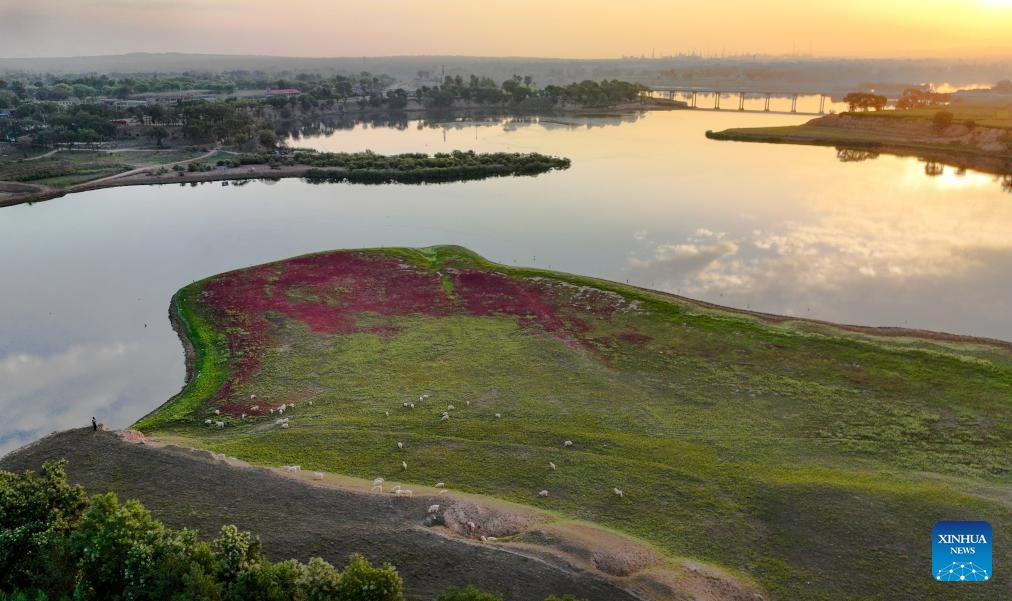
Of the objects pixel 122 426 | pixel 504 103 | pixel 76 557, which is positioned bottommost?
pixel 122 426

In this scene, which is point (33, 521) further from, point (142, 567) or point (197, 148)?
point (197, 148)

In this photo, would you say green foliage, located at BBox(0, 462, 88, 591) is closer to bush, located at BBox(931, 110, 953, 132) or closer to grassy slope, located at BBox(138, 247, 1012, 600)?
grassy slope, located at BBox(138, 247, 1012, 600)

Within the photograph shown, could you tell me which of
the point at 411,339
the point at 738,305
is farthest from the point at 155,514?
the point at 738,305

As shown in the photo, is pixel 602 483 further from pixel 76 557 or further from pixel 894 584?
pixel 76 557

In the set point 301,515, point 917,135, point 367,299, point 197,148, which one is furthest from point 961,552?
point 197,148

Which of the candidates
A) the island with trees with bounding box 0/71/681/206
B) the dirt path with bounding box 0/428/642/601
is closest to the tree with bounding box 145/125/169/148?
the island with trees with bounding box 0/71/681/206

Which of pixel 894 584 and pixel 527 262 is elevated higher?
pixel 527 262

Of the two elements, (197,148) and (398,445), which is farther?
(197,148)
